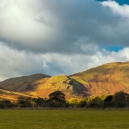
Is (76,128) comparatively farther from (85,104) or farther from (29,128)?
(85,104)

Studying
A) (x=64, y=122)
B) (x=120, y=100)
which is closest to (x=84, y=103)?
(x=120, y=100)

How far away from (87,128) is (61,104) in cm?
8849

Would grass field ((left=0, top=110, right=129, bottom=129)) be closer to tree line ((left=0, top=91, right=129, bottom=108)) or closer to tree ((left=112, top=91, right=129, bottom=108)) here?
tree line ((left=0, top=91, right=129, bottom=108))

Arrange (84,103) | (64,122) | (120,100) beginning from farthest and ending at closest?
(120,100)
(84,103)
(64,122)

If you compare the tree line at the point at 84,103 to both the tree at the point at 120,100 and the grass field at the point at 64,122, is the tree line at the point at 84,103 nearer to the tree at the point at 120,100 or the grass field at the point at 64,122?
the tree at the point at 120,100

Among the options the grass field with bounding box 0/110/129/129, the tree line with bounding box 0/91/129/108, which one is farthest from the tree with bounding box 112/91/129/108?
the grass field with bounding box 0/110/129/129

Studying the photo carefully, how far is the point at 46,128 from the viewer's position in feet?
102

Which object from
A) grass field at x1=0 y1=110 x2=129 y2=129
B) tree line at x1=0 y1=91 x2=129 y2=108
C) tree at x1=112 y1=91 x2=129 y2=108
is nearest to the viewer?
grass field at x1=0 y1=110 x2=129 y2=129

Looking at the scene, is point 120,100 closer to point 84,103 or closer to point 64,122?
point 84,103

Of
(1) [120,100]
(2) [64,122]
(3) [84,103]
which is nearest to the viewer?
(2) [64,122]

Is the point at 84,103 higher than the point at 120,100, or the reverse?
the point at 120,100

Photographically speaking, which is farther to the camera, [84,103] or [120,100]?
[120,100]

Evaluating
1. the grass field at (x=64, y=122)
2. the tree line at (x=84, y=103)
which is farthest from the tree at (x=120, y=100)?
the grass field at (x=64, y=122)

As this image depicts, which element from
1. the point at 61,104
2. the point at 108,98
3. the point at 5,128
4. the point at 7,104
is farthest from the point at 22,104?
the point at 5,128
